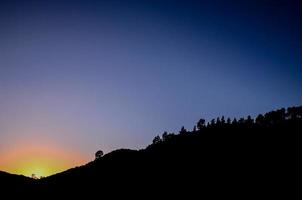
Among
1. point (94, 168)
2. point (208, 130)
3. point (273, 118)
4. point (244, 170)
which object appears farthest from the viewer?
point (273, 118)

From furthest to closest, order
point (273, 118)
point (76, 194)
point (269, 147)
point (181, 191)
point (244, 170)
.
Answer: point (273, 118), point (269, 147), point (76, 194), point (244, 170), point (181, 191)

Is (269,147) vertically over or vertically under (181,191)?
over

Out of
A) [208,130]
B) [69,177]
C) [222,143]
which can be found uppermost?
[208,130]

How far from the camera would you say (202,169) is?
8331 centimetres

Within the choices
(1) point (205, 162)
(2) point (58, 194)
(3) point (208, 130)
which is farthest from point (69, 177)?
(3) point (208, 130)

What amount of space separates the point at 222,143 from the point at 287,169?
32.7 metres

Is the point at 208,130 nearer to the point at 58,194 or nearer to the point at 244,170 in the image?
the point at 244,170

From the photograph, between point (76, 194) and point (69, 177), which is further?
point (69, 177)

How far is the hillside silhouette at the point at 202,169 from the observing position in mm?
69750

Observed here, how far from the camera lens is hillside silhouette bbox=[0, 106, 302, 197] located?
69.8 meters

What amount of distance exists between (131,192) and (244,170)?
2946 centimetres

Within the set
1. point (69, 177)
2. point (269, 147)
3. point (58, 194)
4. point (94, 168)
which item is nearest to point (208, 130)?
point (269, 147)

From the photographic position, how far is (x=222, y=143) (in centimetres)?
10388

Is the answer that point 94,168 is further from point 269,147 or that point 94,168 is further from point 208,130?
point 269,147
